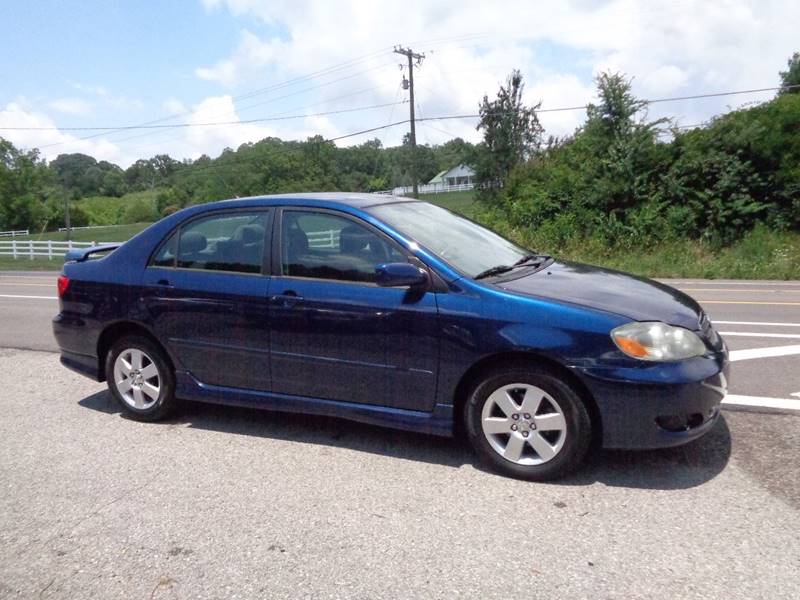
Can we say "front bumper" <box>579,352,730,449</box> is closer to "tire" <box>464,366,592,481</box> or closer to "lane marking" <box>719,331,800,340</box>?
"tire" <box>464,366,592,481</box>

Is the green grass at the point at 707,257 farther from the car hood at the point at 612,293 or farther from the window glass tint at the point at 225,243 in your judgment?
the window glass tint at the point at 225,243

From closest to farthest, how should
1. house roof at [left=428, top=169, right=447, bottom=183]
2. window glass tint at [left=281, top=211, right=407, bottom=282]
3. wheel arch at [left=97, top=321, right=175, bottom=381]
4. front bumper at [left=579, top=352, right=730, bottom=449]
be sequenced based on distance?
front bumper at [left=579, top=352, right=730, bottom=449], window glass tint at [left=281, top=211, right=407, bottom=282], wheel arch at [left=97, top=321, right=175, bottom=381], house roof at [left=428, top=169, right=447, bottom=183]

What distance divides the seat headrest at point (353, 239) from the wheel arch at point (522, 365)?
1058 mm

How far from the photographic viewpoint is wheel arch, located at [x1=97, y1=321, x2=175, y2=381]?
201 inches

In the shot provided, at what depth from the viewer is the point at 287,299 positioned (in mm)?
4527

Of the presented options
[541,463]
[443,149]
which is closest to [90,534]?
[541,463]

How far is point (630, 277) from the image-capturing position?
15.9 ft

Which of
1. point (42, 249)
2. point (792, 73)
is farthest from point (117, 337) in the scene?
point (792, 73)

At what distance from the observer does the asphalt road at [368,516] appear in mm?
2994

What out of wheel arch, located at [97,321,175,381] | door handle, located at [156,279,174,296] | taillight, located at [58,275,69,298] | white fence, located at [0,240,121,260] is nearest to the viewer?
door handle, located at [156,279,174,296]

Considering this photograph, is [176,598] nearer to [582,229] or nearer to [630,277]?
[630,277]

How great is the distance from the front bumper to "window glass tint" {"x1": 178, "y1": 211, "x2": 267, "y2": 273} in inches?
90.8

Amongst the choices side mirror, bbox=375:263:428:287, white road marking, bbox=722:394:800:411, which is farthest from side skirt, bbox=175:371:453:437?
white road marking, bbox=722:394:800:411

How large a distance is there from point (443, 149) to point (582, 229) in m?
87.3
